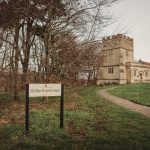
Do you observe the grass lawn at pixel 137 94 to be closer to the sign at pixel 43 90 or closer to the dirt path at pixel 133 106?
the dirt path at pixel 133 106

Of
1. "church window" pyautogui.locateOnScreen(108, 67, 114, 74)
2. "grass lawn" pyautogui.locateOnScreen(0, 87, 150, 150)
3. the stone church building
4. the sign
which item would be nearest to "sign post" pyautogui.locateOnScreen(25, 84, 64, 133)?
the sign

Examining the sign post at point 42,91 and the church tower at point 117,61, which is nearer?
the sign post at point 42,91

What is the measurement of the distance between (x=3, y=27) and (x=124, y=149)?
1222 cm

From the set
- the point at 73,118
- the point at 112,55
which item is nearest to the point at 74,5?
the point at 73,118

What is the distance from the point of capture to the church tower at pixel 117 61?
54.0 meters

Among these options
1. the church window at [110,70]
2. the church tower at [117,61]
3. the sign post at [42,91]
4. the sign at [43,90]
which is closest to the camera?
the sign post at [42,91]

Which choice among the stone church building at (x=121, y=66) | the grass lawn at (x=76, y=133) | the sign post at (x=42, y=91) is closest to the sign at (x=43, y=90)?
the sign post at (x=42, y=91)

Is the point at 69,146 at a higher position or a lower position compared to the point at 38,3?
lower

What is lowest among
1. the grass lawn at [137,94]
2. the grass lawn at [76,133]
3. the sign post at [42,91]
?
the grass lawn at [76,133]

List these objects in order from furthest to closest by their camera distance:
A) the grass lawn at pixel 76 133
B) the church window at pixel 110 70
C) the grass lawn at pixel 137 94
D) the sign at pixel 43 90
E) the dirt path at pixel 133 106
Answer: the church window at pixel 110 70 < the grass lawn at pixel 137 94 < the dirt path at pixel 133 106 < the sign at pixel 43 90 < the grass lawn at pixel 76 133

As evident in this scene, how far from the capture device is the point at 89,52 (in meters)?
16.6

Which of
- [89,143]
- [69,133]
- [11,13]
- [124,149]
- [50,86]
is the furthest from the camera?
[11,13]

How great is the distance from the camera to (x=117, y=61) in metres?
54.8

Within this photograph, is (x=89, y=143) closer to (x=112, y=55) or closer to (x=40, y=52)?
(x=40, y=52)
